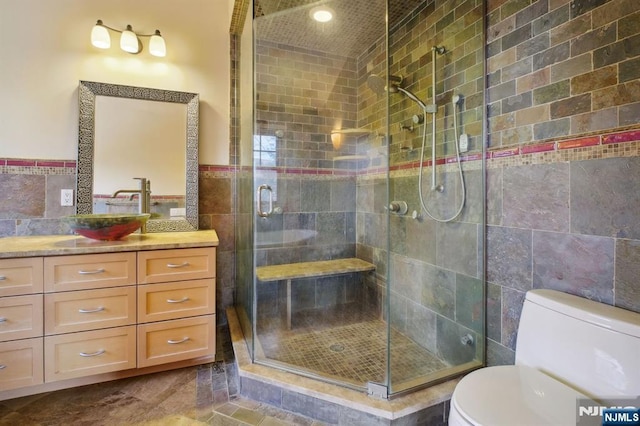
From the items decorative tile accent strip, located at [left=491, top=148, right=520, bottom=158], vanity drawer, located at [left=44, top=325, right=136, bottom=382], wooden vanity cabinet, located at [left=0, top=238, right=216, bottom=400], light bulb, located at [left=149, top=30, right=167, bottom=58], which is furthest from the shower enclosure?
vanity drawer, located at [left=44, top=325, right=136, bottom=382]

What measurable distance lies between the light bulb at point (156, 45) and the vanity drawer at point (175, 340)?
76.1 inches

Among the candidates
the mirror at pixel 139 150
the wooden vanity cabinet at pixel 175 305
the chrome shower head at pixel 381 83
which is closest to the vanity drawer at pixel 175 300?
the wooden vanity cabinet at pixel 175 305

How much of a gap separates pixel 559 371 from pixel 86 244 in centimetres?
246

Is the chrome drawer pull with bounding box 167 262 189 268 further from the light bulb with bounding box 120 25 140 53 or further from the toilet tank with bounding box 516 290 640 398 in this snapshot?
the toilet tank with bounding box 516 290 640 398

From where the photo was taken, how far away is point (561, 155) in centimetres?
137

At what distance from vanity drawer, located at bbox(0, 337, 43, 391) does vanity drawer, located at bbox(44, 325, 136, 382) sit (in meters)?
0.04

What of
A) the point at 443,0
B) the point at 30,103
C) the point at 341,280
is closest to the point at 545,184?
the point at 443,0

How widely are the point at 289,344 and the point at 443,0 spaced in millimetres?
2500

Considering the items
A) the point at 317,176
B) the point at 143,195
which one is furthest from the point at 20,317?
the point at 317,176

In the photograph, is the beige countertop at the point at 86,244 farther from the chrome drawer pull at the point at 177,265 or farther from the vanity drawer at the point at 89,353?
the vanity drawer at the point at 89,353

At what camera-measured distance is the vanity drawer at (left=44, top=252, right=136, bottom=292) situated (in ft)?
5.44

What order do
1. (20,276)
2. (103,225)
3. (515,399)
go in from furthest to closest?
(103,225) < (20,276) < (515,399)

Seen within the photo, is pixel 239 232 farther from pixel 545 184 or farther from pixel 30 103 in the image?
pixel 545 184

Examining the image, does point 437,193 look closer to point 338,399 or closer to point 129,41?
point 338,399
